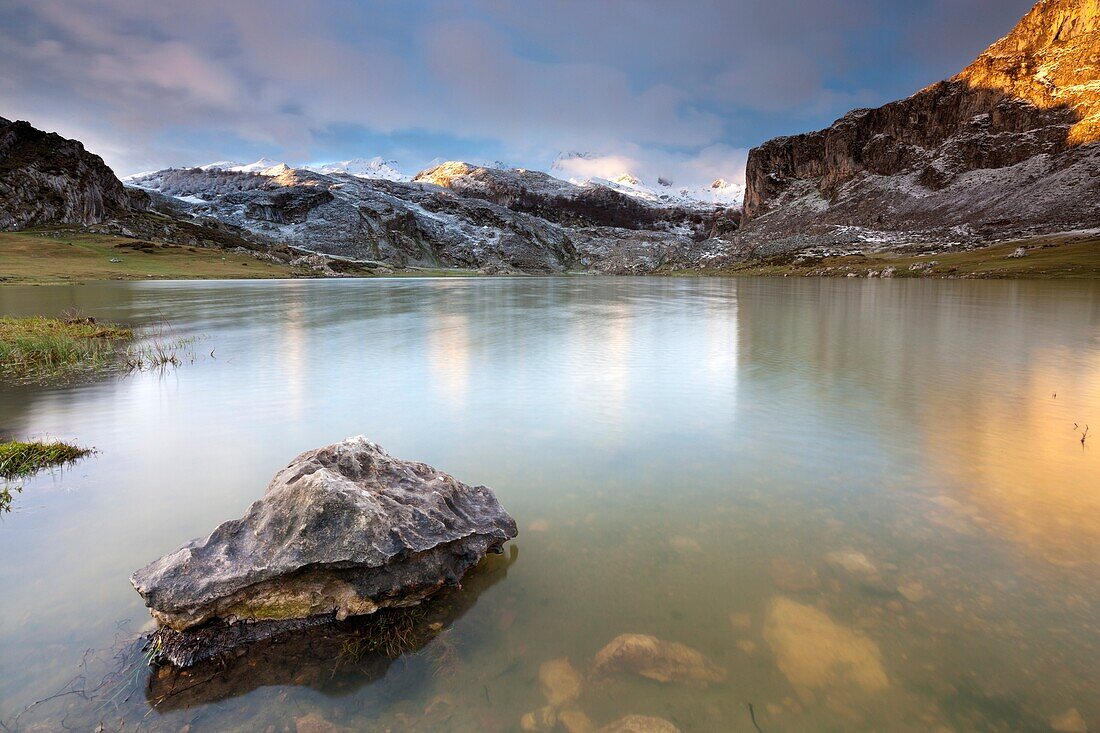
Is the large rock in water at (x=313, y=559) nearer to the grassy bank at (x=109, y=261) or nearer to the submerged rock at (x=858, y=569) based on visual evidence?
the submerged rock at (x=858, y=569)

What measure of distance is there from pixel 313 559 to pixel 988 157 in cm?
21125

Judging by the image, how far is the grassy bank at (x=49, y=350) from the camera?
15.6m

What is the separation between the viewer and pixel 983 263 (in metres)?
83.4

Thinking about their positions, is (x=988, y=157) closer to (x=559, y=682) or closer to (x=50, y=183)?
(x=559, y=682)

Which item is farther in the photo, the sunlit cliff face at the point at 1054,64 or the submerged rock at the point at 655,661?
the sunlit cliff face at the point at 1054,64

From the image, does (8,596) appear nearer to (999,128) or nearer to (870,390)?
(870,390)

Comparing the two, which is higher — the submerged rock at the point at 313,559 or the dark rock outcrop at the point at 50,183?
the dark rock outcrop at the point at 50,183

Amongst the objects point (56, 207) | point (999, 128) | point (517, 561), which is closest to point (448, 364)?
point (517, 561)

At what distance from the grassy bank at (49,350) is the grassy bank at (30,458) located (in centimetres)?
910

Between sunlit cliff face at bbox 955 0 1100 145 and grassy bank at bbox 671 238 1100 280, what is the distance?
241 ft

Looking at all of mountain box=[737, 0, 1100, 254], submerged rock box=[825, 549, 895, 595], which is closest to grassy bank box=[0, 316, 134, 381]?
submerged rock box=[825, 549, 895, 595]

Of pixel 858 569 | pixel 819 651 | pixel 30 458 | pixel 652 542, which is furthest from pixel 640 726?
pixel 30 458

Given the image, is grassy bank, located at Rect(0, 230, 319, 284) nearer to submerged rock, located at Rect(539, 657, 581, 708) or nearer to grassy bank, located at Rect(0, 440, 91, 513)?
grassy bank, located at Rect(0, 440, 91, 513)

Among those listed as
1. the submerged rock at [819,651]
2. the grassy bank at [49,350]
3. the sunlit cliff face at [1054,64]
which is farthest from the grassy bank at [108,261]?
the sunlit cliff face at [1054,64]
